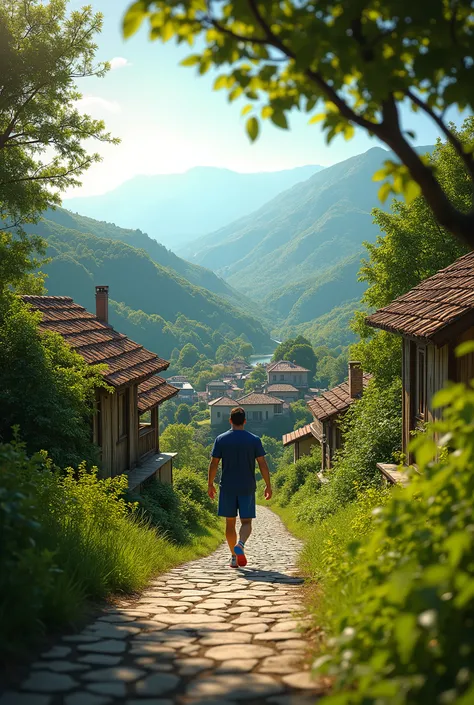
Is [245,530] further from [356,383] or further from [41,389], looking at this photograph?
[356,383]

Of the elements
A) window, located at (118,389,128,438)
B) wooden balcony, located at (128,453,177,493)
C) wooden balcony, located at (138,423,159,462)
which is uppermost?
window, located at (118,389,128,438)

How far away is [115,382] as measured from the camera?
48.3ft

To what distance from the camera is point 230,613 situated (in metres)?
5.62

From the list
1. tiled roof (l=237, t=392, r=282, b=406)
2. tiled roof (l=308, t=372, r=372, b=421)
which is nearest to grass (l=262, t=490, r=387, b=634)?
tiled roof (l=308, t=372, r=372, b=421)

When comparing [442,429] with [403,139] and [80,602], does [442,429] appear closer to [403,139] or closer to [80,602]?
[403,139]

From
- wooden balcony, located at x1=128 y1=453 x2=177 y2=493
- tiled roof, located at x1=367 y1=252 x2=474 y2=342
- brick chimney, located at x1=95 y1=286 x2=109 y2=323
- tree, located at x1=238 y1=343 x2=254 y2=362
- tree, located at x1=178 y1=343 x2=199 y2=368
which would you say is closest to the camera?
tiled roof, located at x1=367 y1=252 x2=474 y2=342

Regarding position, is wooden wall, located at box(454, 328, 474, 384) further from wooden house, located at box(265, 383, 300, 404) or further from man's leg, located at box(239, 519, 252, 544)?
wooden house, located at box(265, 383, 300, 404)

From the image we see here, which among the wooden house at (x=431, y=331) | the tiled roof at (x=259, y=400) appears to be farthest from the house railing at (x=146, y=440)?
the tiled roof at (x=259, y=400)

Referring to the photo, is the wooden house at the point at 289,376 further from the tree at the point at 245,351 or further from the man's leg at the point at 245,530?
the man's leg at the point at 245,530

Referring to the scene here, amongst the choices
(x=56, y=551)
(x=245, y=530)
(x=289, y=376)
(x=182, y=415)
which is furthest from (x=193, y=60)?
(x=289, y=376)

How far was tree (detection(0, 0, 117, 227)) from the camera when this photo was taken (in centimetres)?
1376

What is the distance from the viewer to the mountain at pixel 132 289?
126 m

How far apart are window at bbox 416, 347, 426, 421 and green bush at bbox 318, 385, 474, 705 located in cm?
810

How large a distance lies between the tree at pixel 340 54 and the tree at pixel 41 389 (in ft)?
29.9
